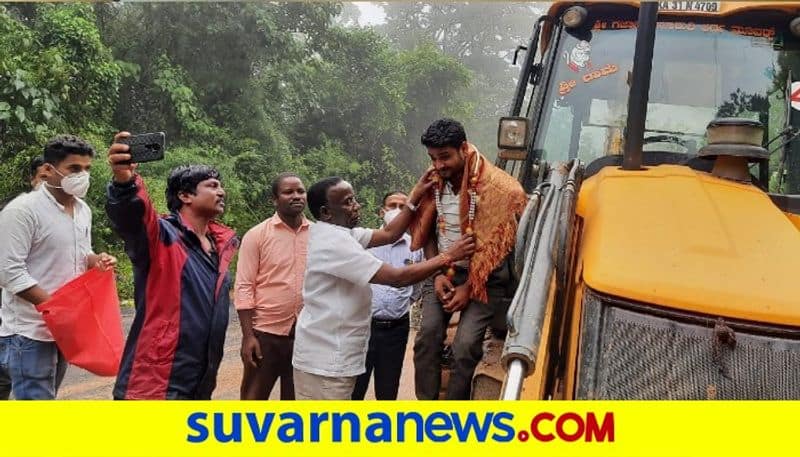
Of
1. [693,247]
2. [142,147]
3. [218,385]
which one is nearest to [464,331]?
[693,247]

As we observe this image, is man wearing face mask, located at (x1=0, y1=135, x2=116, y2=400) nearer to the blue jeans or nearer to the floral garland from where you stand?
the blue jeans

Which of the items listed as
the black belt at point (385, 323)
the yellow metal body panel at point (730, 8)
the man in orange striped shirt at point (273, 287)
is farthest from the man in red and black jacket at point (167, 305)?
the yellow metal body panel at point (730, 8)

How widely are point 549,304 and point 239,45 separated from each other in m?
13.2

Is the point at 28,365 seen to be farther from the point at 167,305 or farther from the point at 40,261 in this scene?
the point at 167,305

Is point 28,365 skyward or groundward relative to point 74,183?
groundward

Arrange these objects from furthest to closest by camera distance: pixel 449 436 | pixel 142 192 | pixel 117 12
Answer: pixel 117 12, pixel 142 192, pixel 449 436

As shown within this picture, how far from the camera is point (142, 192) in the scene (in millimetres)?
2385

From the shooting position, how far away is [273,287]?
3697 mm

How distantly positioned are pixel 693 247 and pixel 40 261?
2.75 meters

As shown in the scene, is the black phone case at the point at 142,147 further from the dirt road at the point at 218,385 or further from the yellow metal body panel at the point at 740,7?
the dirt road at the point at 218,385

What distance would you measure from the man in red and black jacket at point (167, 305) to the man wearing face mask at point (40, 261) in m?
0.64

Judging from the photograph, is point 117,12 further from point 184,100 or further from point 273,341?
point 273,341

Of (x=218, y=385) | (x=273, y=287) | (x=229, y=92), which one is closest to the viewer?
(x=273, y=287)

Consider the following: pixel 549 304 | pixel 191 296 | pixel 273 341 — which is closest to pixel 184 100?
pixel 273 341
